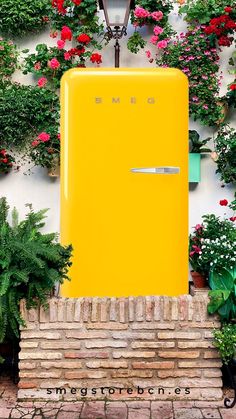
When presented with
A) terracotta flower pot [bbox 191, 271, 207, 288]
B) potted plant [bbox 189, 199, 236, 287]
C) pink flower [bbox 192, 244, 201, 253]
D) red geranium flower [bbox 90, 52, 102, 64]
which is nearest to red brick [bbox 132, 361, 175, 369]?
potted plant [bbox 189, 199, 236, 287]

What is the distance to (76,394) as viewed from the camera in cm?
436

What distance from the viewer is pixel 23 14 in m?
6.94

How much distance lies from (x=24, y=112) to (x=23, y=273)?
118 inches

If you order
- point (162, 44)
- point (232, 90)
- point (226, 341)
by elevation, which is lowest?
point (226, 341)

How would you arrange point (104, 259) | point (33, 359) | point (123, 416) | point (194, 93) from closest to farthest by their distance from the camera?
point (123, 416)
point (33, 359)
point (104, 259)
point (194, 93)

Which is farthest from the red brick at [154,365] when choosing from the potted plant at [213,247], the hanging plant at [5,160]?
A: the hanging plant at [5,160]

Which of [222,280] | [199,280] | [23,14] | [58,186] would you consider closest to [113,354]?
[222,280]

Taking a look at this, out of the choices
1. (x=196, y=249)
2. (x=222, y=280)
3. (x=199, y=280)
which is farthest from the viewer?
(x=196, y=249)

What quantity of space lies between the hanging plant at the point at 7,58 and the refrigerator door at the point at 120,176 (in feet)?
7.67

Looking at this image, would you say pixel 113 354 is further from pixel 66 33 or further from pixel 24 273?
pixel 66 33

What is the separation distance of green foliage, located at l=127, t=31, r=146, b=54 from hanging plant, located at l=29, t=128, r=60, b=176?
1111mm

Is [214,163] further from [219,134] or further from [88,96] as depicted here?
[88,96]

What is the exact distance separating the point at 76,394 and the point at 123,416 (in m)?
0.42

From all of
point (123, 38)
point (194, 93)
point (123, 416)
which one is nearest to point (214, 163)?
point (194, 93)
